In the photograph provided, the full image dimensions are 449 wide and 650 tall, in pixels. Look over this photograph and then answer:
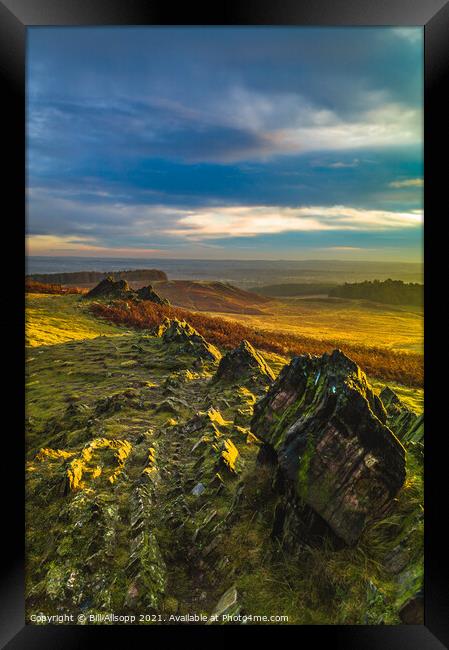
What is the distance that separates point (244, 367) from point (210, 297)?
49.2 inches

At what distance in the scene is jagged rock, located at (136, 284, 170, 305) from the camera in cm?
614

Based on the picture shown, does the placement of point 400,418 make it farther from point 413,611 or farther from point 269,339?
point 413,611

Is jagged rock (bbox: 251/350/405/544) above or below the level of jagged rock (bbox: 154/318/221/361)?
below

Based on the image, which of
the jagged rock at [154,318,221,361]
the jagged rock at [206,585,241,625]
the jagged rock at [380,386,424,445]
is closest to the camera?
the jagged rock at [206,585,241,625]

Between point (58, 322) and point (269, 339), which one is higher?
point (58, 322)

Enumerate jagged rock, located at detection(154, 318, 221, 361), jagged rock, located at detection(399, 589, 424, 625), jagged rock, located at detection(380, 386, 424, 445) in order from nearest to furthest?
1. jagged rock, located at detection(399, 589, 424, 625)
2. jagged rock, located at detection(380, 386, 424, 445)
3. jagged rock, located at detection(154, 318, 221, 361)

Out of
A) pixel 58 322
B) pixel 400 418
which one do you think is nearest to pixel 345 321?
pixel 400 418

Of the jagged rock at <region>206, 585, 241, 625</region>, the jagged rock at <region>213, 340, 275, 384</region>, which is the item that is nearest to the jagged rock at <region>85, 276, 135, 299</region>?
the jagged rock at <region>213, 340, 275, 384</region>

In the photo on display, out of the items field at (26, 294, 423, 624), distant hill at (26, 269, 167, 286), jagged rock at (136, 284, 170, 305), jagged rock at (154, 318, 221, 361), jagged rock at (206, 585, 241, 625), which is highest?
distant hill at (26, 269, 167, 286)

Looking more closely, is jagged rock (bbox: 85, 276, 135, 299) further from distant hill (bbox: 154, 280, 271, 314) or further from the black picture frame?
the black picture frame

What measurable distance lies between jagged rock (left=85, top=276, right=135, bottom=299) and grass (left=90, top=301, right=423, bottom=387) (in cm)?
16

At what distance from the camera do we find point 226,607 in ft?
16.1

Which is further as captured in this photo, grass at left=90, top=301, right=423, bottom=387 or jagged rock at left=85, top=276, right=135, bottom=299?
jagged rock at left=85, top=276, right=135, bottom=299
